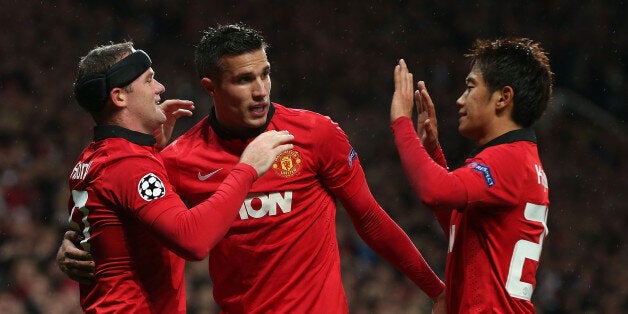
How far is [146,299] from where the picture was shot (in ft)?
11.2

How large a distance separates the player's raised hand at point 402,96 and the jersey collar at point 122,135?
979 mm

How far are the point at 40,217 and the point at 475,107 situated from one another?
567 centimetres

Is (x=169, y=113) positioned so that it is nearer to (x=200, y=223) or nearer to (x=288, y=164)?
(x=288, y=164)

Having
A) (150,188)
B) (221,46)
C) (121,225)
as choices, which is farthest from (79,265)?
(221,46)

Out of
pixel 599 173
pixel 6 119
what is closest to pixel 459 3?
pixel 599 173

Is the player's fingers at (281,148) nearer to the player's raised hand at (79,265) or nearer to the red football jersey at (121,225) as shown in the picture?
the red football jersey at (121,225)

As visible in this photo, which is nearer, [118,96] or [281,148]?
[281,148]

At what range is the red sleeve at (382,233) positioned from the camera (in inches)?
147

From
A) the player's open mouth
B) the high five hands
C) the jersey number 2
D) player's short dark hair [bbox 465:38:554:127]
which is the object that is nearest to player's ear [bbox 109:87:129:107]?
the player's open mouth

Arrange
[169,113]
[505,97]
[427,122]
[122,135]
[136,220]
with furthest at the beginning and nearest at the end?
[169,113], [427,122], [505,97], [122,135], [136,220]

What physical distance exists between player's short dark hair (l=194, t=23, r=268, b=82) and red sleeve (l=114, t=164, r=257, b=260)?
2.12 ft

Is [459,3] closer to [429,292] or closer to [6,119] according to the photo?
[6,119]

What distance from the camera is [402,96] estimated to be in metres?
3.59

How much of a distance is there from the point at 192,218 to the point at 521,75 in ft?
4.68
